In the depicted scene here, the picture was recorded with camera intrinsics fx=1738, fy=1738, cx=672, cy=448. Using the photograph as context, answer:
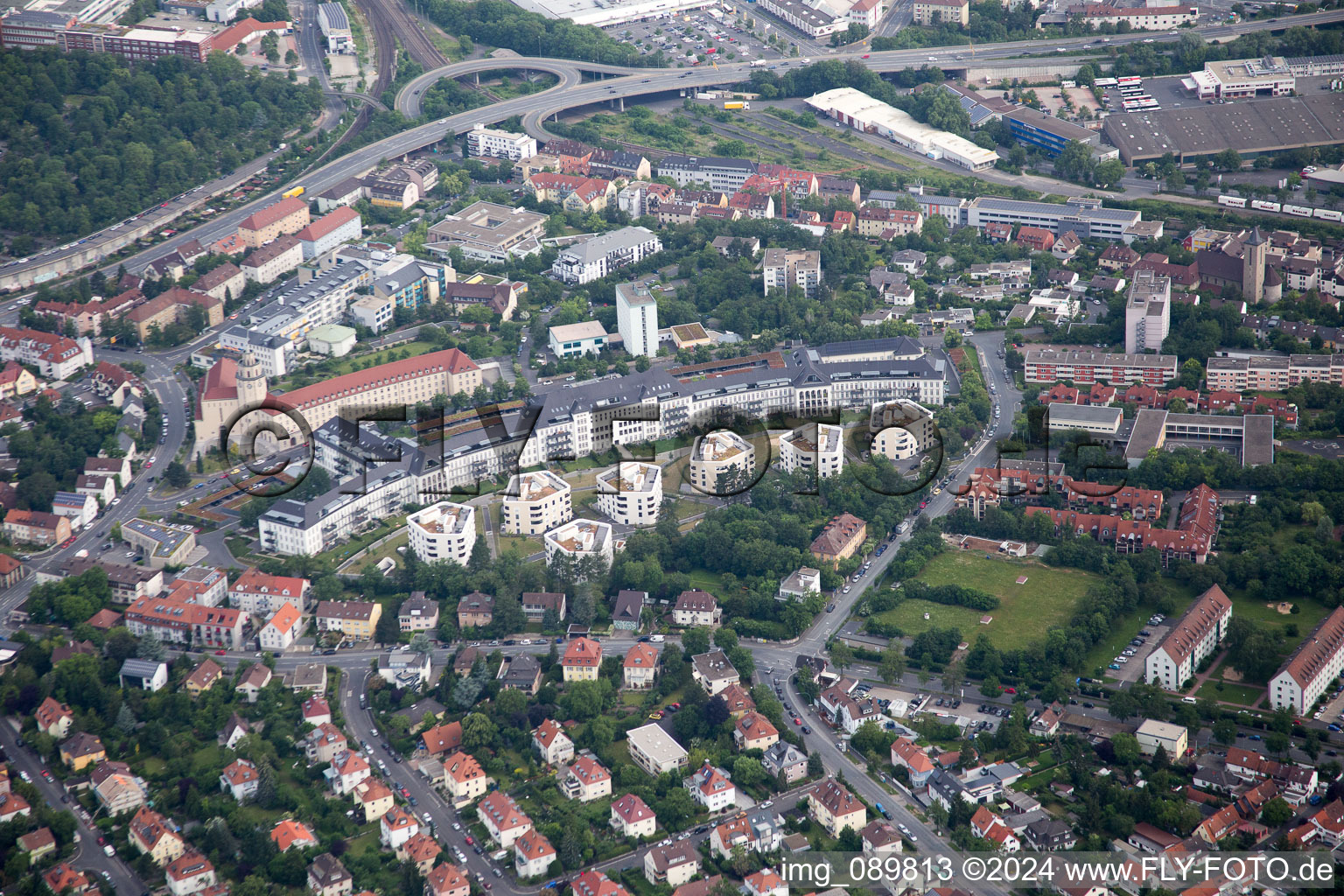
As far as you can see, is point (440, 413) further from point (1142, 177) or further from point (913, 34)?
point (913, 34)

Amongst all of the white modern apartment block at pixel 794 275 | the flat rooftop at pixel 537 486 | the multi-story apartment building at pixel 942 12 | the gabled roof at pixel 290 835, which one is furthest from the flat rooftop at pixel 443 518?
the multi-story apartment building at pixel 942 12

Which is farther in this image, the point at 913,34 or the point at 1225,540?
the point at 913,34

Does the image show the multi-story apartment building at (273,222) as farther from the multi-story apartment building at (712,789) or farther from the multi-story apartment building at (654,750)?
the multi-story apartment building at (712,789)

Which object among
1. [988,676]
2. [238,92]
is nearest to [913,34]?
[238,92]

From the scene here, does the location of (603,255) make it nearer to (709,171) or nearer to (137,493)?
(709,171)

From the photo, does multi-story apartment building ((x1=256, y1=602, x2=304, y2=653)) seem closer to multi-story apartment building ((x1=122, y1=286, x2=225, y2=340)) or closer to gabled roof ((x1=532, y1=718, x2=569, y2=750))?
gabled roof ((x1=532, y1=718, x2=569, y2=750))

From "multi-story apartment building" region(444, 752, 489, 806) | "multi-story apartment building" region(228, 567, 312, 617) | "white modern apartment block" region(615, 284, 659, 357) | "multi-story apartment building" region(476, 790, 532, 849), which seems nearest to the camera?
"multi-story apartment building" region(476, 790, 532, 849)

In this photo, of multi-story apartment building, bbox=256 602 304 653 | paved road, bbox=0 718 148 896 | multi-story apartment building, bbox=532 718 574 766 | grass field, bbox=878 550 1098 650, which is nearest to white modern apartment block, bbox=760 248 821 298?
grass field, bbox=878 550 1098 650
